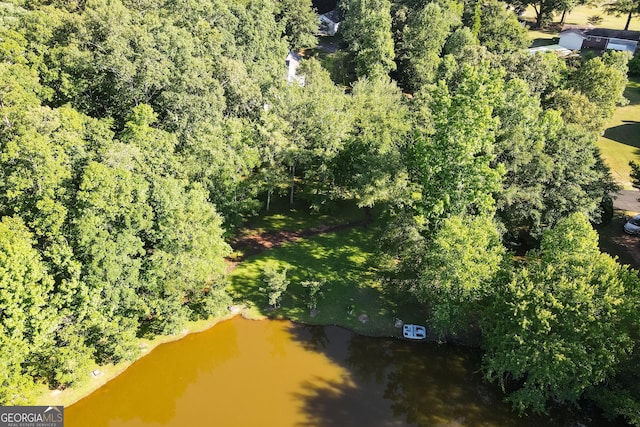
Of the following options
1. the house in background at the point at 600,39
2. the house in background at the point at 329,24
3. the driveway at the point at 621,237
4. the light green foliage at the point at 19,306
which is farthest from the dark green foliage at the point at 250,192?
the house in background at the point at 329,24

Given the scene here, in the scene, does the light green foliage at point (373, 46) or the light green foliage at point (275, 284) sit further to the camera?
the light green foliage at point (373, 46)

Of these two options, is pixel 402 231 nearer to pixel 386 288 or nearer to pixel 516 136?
pixel 386 288

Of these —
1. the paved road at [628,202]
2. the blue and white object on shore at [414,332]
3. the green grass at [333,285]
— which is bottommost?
the blue and white object on shore at [414,332]

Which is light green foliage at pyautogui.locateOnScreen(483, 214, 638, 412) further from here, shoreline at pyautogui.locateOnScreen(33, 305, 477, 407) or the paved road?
the paved road

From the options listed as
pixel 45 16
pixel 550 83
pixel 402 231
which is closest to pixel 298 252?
pixel 402 231

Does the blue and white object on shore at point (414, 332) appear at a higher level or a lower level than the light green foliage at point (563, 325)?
lower

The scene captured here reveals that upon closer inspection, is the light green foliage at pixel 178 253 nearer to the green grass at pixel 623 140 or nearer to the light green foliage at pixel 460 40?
the green grass at pixel 623 140

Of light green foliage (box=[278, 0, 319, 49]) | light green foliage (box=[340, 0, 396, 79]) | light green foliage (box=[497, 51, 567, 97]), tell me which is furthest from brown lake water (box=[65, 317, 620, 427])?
light green foliage (box=[278, 0, 319, 49])

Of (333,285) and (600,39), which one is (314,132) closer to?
(333,285)
